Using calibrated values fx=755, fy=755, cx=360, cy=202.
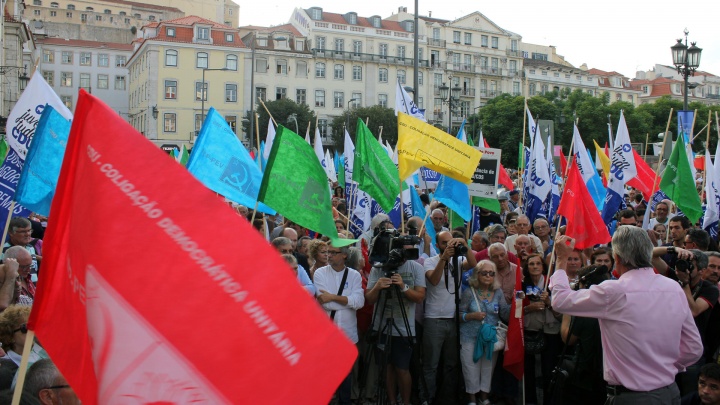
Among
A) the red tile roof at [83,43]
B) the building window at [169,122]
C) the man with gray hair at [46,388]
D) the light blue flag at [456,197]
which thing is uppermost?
the red tile roof at [83,43]

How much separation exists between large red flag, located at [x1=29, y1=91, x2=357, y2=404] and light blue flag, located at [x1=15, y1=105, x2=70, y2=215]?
4.05 meters

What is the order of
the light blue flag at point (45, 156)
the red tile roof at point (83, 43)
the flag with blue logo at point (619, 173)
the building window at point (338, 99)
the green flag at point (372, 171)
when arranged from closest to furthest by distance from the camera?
1. the light blue flag at point (45, 156)
2. the green flag at point (372, 171)
3. the flag with blue logo at point (619, 173)
4. the building window at point (338, 99)
5. the red tile roof at point (83, 43)

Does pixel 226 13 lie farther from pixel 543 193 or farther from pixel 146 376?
pixel 146 376

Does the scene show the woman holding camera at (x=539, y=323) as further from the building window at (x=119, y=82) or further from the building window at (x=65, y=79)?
the building window at (x=65, y=79)

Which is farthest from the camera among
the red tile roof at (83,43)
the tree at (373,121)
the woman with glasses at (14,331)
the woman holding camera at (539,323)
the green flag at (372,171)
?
the red tile roof at (83,43)

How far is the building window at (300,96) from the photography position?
72625mm

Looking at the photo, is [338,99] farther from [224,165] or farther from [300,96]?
[224,165]

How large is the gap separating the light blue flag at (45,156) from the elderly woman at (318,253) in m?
2.46

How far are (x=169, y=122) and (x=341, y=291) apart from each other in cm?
6239

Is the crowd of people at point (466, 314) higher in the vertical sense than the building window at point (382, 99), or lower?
lower

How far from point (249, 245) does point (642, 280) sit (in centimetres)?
263

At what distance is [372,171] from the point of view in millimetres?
8625

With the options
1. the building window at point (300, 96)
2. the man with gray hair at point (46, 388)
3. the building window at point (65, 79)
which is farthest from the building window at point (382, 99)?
the man with gray hair at point (46, 388)

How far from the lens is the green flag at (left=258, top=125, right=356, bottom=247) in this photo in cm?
597
